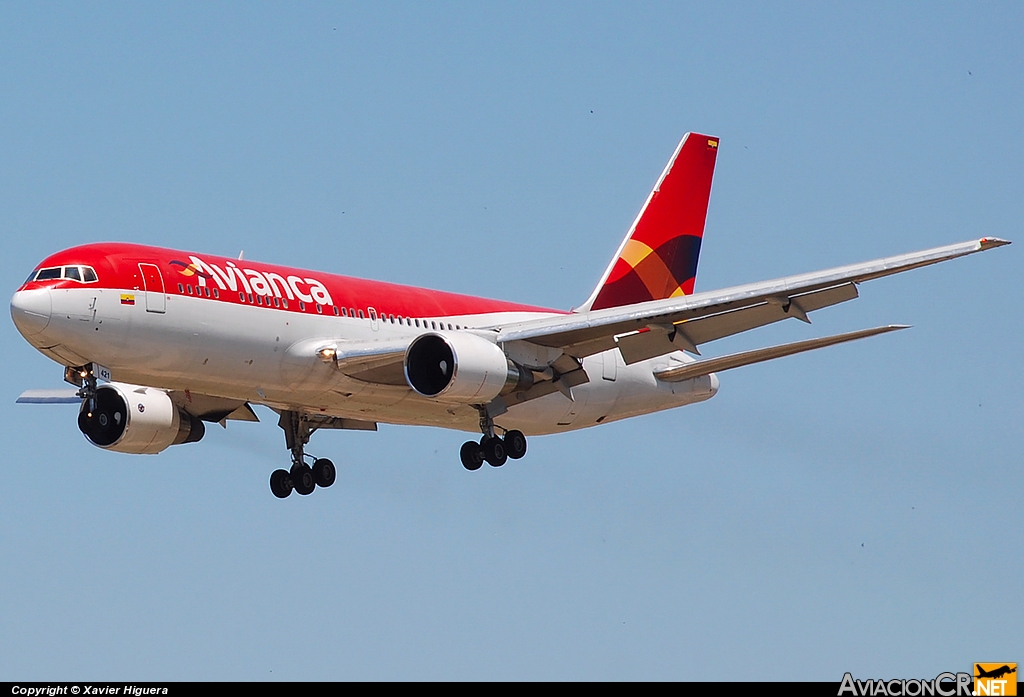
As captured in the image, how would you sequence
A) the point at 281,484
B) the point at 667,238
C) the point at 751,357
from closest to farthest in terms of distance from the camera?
the point at 751,357 → the point at 281,484 → the point at 667,238

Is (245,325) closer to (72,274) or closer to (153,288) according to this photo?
(153,288)

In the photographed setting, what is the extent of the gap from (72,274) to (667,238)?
18.7 meters

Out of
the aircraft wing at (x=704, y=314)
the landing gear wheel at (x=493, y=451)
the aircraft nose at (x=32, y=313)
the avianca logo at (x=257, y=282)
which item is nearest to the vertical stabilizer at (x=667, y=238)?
the aircraft wing at (x=704, y=314)

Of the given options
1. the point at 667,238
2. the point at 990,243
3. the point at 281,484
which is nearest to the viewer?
the point at 990,243

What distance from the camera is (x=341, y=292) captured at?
41.0m

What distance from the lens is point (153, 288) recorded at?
37.5 m

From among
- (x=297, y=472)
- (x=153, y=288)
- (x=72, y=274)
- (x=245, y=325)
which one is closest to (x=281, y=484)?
(x=297, y=472)

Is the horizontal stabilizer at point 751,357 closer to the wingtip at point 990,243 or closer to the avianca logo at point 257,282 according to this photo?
the wingtip at point 990,243

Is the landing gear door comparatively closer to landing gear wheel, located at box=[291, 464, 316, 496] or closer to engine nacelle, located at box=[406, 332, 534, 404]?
engine nacelle, located at box=[406, 332, 534, 404]

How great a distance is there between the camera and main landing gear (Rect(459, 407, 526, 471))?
41781mm

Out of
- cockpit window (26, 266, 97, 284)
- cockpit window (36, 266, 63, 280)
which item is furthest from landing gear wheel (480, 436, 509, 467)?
cockpit window (36, 266, 63, 280)

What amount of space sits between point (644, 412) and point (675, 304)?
7496 millimetres

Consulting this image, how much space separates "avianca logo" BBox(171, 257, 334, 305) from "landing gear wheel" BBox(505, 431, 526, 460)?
532 centimetres

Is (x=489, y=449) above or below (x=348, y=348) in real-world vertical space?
below
